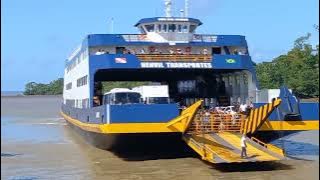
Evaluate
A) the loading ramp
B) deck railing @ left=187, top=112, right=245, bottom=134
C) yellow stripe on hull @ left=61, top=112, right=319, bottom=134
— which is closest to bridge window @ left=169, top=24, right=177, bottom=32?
the loading ramp

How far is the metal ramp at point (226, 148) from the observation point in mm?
14492

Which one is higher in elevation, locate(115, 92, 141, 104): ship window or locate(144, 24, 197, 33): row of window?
locate(144, 24, 197, 33): row of window

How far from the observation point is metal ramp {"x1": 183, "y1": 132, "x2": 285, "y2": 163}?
1449cm

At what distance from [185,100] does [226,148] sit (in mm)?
10139

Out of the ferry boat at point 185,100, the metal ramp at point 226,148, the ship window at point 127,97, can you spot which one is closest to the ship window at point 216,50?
the ferry boat at point 185,100

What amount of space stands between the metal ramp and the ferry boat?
0.08 ft

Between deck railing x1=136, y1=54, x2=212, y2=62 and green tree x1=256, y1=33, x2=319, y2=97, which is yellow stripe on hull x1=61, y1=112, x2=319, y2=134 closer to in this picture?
deck railing x1=136, y1=54, x2=212, y2=62

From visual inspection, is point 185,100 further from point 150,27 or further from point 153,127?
point 153,127

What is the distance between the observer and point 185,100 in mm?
25328

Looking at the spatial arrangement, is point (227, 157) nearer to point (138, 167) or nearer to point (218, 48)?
point (138, 167)

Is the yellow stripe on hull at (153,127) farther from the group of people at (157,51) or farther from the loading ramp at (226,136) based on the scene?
the group of people at (157,51)

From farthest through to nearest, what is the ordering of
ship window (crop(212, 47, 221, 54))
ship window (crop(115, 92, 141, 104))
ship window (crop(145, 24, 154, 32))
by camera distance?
ship window (crop(145, 24, 154, 32)), ship window (crop(212, 47, 221, 54)), ship window (crop(115, 92, 141, 104))

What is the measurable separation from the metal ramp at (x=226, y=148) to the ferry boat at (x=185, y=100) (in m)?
0.03

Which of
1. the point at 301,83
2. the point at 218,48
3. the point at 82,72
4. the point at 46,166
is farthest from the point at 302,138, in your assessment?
the point at 301,83
